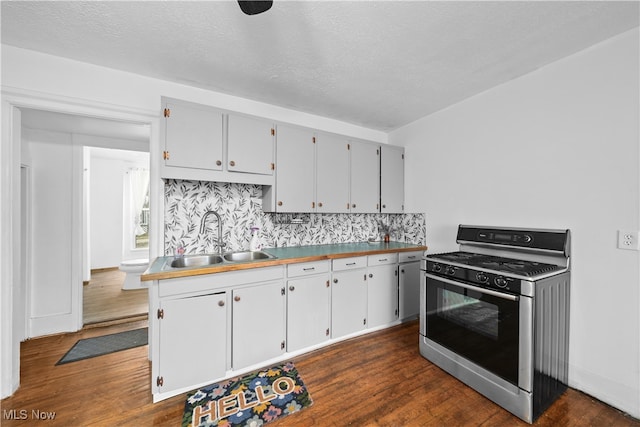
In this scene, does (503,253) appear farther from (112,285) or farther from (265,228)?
(112,285)

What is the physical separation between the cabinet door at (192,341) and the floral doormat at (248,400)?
135mm

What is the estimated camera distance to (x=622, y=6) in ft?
4.99

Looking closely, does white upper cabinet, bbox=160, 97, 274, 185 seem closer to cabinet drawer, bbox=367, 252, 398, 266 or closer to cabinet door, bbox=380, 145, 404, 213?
cabinet drawer, bbox=367, 252, 398, 266

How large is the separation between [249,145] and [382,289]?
81.2 inches

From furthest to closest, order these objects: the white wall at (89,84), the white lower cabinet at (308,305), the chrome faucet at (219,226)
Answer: the chrome faucet at (219,226)
the white lower cabinet at (308,305)
the white wall at (89,84)

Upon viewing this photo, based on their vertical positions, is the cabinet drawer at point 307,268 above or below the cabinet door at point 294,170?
below

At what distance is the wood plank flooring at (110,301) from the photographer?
335cm

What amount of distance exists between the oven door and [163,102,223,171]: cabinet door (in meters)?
2.21

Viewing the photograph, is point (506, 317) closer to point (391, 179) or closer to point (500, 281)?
point (500, 281)

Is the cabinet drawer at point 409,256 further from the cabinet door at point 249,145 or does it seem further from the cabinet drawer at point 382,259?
the cabinet door at point 249,145

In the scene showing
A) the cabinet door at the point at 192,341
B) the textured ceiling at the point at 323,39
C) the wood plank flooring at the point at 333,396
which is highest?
the textured ceiling at the point at 323,39

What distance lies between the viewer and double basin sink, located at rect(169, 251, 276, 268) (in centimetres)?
229

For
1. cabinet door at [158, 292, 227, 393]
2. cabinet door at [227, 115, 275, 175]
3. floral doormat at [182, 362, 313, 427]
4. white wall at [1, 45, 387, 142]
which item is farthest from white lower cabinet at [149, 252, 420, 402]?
white wall at [1, 45, 387, 142]

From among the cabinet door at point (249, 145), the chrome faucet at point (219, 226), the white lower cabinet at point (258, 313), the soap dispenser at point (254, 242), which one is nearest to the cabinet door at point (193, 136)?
the cabinet door at point (249, 145)
